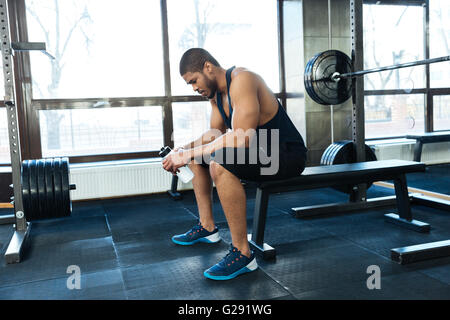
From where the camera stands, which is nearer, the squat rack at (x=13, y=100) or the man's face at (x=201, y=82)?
the man's face at (x=201, y=82)

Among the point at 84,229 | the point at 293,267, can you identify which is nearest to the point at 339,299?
the point at 293,267

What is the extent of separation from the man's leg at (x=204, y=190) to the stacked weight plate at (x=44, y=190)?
822 millimetres

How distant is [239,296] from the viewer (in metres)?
1.59

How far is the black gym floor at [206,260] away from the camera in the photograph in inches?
65.0

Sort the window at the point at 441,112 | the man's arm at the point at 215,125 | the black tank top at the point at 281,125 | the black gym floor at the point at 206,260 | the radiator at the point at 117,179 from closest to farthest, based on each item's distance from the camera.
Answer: the black gym floor at the point at 206,260 → the black tank top at the point at 281,125 → the man's arm at the point at 215,125 → the radiator at the point at 117,179 → the window at the point at 441,112

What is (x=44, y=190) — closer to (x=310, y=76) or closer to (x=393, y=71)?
(x=310, y=76)

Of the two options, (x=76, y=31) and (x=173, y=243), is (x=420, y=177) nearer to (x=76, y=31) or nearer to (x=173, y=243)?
(x=173, y=243)

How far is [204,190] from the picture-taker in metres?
2.25

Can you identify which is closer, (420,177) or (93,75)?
(93,75)

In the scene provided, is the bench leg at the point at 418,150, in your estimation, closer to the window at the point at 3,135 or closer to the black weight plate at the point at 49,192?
the black weight plate at the point at 49,192

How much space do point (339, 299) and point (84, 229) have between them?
184 centimetres

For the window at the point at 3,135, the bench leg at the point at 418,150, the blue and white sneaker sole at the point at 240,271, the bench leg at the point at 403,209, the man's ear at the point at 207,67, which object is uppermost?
the man's ear at the point at 207,67

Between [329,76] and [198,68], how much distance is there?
1279mm

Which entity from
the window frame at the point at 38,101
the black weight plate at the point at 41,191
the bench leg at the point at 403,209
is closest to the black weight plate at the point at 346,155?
the bench leg at the point at 403,209
